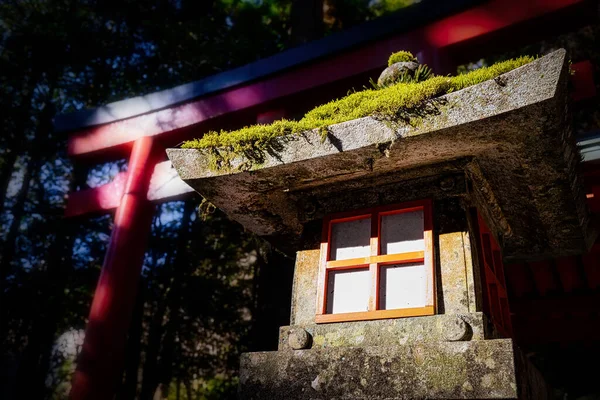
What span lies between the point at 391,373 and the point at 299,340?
0.53 meters

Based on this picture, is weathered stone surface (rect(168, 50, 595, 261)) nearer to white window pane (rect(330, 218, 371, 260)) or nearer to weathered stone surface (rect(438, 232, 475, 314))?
white window pane (rect(330, 218, 371, 260))

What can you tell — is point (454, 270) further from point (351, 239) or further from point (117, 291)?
point (117, 291)

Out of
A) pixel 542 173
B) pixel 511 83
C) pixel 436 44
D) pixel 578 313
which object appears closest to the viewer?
pixel 511 83

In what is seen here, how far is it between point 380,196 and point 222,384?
7.79m

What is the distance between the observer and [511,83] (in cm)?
181

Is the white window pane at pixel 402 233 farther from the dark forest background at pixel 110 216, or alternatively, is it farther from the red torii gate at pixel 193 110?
the dark forest background at pixel 110 216

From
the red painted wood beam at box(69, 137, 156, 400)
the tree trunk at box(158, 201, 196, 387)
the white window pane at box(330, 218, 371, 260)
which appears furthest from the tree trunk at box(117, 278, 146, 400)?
the white window pane at box(330, 218, 371, 260)

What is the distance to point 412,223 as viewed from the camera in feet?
8.07

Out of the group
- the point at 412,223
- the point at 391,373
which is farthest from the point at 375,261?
the point at 391,373

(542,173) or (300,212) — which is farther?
(300,212)

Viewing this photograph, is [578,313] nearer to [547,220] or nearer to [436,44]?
[547,220]

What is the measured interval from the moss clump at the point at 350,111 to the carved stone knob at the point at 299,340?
91cm

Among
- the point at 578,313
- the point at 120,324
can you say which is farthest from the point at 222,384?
the point at 578,313

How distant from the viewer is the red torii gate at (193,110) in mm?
3863
